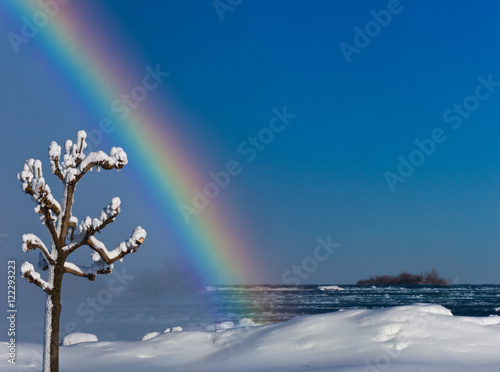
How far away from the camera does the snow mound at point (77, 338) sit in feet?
66.7

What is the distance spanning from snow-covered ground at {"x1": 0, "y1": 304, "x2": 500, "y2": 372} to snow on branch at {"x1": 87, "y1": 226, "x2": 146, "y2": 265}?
19.4 ft

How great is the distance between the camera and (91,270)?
1161cm

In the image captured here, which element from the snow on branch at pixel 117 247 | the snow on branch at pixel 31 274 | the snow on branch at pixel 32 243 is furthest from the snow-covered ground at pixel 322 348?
the snow on branch at pixel 32 243

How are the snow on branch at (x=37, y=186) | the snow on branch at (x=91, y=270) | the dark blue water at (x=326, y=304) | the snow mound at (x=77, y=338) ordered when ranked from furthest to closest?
the dark blue water at (x=326, y=304)
the snow mound at (x=77, y=338)
the snow on branch at (x=91, y=270)
the snow on branch at (x=37, y=186)

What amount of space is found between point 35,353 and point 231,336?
7.13 meters

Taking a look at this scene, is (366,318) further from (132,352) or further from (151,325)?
(151,325)

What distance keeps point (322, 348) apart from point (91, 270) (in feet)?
26.4

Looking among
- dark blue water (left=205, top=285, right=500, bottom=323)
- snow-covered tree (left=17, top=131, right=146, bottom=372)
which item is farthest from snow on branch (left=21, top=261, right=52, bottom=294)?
dark blue water (left=205, top=285, right=500, bottom=323)

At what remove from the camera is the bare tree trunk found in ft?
36.1

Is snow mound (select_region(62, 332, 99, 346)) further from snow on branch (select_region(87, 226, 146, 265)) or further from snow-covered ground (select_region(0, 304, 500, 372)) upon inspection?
snow on branch (select_region(87, 226, 146, 265))

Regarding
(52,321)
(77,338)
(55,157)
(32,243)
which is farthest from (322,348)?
(77,338)

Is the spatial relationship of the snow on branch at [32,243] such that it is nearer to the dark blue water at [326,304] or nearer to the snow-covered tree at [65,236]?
the snow-covered tree at [65,236]

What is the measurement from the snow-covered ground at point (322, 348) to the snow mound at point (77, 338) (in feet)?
4.06

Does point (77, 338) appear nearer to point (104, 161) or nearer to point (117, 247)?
point (117, 247)
